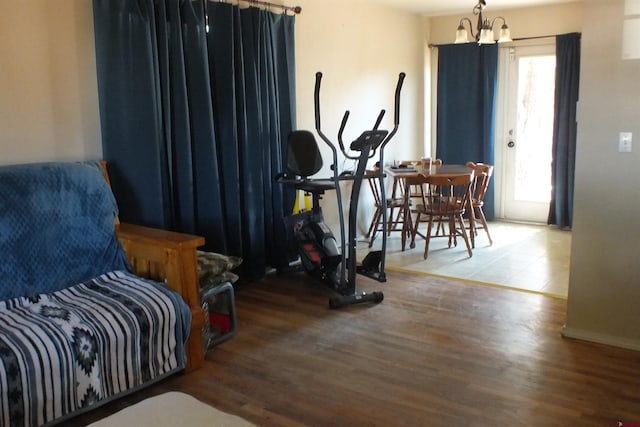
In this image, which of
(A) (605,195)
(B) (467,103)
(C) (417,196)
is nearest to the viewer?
(A) (605,195)

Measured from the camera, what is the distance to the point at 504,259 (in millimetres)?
4789

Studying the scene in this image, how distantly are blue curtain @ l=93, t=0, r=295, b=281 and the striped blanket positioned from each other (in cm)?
81

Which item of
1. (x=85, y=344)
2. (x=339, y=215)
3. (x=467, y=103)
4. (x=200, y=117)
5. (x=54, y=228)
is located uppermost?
(x=467, y=103)

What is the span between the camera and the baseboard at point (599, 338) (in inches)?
118

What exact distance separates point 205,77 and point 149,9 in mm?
533

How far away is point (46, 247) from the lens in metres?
2.74

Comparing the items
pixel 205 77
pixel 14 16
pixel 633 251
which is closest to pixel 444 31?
pixel 205 77

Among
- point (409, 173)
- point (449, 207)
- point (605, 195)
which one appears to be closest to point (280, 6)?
point (409, 173)

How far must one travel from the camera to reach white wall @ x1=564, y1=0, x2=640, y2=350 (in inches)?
113

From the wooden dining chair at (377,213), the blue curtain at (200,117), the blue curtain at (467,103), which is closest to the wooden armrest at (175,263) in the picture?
the blue curtain at (200,117)

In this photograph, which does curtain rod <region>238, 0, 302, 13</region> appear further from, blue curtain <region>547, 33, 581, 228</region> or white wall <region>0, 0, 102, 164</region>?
blue curtain <region>547, 33, 581, 228</region>

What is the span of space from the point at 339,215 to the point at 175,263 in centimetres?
150

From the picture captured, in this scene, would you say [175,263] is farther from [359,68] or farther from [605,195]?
[359,68]

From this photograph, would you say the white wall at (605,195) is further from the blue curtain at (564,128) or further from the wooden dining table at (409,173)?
the blue curtain at (564,128)
